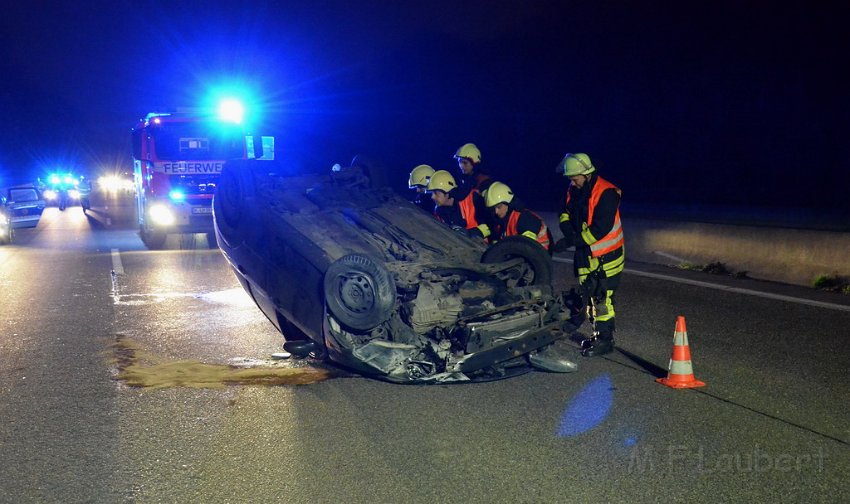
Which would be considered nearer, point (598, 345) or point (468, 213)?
point (598, 345)

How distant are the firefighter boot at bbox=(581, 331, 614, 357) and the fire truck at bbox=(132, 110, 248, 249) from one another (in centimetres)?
1185

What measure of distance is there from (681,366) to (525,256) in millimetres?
1491

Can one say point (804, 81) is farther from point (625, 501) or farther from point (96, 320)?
point (625, 501)

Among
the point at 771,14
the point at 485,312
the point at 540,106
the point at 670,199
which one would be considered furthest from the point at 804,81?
the point at 485,312

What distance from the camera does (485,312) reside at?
20.8 feet

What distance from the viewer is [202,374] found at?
699 centimetres

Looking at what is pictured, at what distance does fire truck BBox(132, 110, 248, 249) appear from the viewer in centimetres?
1794

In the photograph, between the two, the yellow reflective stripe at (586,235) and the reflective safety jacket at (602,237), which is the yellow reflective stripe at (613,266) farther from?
the yellow reflective stripe at (586,235)

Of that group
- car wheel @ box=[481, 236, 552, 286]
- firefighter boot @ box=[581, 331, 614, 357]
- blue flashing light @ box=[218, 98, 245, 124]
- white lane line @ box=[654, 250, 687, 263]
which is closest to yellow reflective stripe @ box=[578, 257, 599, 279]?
firefighter boot @ box=[581, 331, 614, 357]

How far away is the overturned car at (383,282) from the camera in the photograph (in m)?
6.21

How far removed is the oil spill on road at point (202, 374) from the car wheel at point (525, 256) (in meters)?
1.57

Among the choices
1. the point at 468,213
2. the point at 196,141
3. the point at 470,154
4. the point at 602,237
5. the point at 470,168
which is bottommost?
the point at 602,237

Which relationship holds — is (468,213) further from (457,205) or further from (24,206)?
(24,206)

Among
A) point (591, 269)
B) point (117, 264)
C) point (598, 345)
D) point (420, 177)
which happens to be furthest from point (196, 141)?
point (598, 345)
